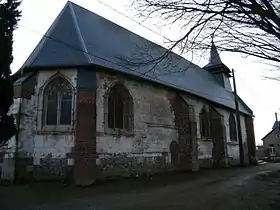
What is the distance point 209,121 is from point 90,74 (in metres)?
12.6

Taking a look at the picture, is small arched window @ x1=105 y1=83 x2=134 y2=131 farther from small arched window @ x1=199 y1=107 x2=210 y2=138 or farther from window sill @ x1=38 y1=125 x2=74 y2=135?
small arched window @ x1=199 y1=107 x2=210 y2=138

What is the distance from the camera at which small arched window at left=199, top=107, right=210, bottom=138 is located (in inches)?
902

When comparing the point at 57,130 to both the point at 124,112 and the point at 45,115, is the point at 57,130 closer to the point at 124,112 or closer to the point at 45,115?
the point at 45,115

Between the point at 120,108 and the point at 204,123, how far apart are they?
9564 millimetres

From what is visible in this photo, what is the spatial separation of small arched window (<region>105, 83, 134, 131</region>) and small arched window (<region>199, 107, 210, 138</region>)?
8.15 m

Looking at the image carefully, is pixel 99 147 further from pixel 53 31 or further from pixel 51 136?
pixel 53 31

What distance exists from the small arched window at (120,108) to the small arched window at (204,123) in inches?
321

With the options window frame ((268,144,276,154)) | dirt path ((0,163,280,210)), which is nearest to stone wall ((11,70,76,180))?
dirt path ((0,163,280,210))

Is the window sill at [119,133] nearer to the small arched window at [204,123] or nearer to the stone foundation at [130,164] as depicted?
the stone foundation at [130,164]

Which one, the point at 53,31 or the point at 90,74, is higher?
the point at 53,31

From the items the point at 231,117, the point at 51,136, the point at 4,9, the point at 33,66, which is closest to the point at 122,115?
the point at 51,136

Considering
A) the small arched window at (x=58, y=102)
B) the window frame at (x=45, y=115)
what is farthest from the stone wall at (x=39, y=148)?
the small arched window at (x=58, y=102)

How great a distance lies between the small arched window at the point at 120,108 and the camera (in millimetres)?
15523

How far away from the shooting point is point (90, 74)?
14602 mm
